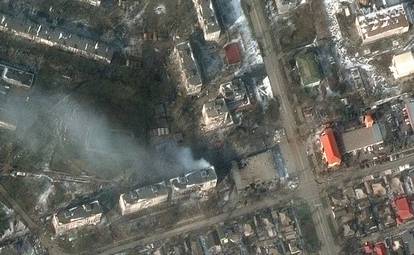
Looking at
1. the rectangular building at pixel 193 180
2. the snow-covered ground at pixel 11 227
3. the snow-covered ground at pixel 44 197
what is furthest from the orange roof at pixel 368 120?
the snow-covered ground at pixel 11 227

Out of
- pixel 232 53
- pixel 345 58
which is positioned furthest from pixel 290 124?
pixel 232 53

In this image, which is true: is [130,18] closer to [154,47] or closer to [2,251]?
[154,47]

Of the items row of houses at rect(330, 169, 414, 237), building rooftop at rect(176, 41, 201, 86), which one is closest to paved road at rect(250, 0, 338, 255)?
row of houses at rect(330, 169, 414, 237)

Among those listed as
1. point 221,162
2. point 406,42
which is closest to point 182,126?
point 221,162

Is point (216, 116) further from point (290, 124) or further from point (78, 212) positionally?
point (78, 212)

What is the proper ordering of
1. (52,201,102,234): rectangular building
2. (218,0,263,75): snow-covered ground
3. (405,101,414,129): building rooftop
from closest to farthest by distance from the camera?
1. (52,201,102,234): rectangular building
2. (405,101,414,129): building rooftop
3. (218,0,263,75): snow-covered ground

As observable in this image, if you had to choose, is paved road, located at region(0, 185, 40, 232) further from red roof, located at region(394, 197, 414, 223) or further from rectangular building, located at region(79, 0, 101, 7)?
red roof, located at region(394, 197, 414, 223)

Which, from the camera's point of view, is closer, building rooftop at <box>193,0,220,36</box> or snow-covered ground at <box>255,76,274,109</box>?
building rooftop at <box>193,0,220,36</box>
